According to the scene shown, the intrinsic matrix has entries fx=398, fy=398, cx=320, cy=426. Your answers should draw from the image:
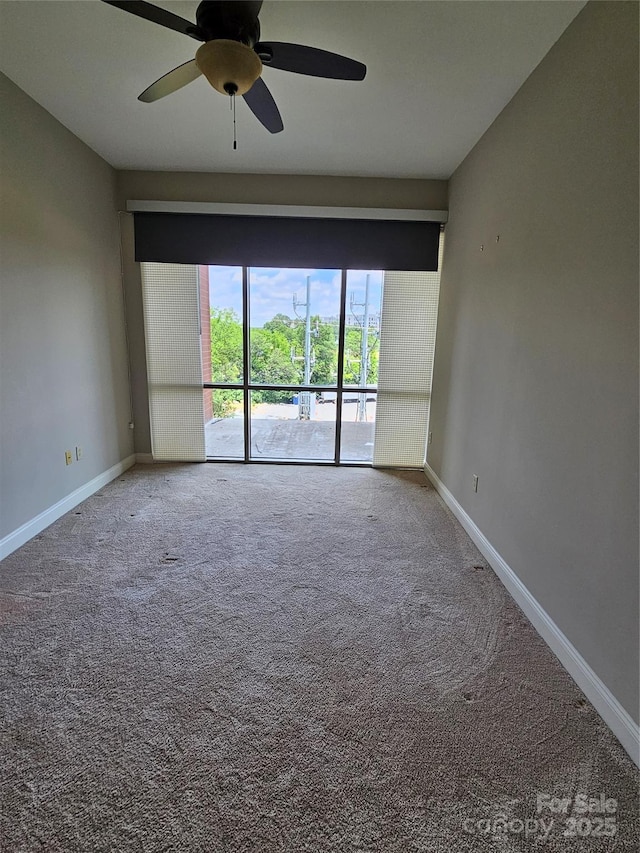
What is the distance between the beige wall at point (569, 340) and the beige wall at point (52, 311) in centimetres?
292

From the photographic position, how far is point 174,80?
1.78 m

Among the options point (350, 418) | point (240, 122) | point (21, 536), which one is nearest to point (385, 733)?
point (21, 536)

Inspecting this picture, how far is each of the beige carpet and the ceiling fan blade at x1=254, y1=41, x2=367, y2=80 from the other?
95.1 inches

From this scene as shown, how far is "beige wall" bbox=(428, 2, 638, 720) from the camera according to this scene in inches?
55.1

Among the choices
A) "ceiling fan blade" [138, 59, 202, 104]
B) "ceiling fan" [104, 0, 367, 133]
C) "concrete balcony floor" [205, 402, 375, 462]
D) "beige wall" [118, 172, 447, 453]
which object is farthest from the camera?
"concrete balcony floor" [205, 402, 375, 462]

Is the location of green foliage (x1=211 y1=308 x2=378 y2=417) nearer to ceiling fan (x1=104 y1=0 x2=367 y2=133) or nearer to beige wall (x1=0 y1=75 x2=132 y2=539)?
beige wall (x1=0 y1=75 x2=132 y2=539)

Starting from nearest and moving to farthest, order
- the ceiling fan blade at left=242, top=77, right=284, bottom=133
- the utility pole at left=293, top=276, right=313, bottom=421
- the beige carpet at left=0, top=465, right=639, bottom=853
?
1. the beige carpet at left=0, top=465, right=639, bottom=853
2. the ceiling fan blade at left=242, top=77, right=284, bottom=133
3. the utility pole at left=293, top=276, right=313, bottom=421

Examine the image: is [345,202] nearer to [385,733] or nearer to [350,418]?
[350,418]

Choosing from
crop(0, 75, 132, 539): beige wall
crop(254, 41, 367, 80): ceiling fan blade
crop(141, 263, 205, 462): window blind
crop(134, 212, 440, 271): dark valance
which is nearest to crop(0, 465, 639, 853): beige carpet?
crop(0, 75, 132, 539): beige wall

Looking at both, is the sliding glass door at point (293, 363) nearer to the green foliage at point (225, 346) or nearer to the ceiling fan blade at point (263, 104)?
the green foliage at point (225, 346)

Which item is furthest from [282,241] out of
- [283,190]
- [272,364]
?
[272,364]

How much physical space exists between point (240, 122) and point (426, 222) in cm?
177

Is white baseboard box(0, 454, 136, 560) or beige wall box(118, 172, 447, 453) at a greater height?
beige wall box(118, 172, 447, 453)

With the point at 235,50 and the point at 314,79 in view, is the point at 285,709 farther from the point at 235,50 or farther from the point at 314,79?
the point at 314,79
